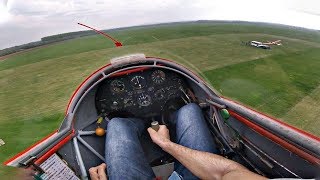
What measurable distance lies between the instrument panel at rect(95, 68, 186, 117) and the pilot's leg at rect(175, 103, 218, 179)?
0.75 metres

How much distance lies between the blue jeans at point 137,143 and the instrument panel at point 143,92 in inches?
24.5

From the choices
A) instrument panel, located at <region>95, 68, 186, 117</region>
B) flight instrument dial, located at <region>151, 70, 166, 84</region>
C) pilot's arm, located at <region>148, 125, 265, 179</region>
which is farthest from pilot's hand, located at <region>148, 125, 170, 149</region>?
flight instrument dial, located at <region>151, 70, 166, 84</region>

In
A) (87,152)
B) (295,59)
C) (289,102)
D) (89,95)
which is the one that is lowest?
Answer: (295,59)

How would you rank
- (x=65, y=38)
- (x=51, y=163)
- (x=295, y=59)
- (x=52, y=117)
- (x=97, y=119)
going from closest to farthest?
1. (x=51, y=163)
2. (x=97, y=119)
3. (x=52, y=117)
4. (x=295, y=59)
5. (x=65, y=38)

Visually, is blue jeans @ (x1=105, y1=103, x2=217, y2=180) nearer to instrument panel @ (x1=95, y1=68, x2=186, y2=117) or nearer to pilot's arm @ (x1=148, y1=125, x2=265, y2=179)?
pilot's arm @ (x1=148, y1=125, x2=265, y2=179)

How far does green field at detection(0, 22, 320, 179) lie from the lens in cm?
1812

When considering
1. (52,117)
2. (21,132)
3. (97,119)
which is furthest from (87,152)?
(52,117)

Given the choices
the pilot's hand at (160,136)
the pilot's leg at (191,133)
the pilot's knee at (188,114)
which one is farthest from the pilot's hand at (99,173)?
the pilot's knee at (188,114)

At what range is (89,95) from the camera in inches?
159

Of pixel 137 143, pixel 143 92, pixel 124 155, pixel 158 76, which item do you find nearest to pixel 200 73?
pixel 158 76

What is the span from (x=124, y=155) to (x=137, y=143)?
13.1 inches

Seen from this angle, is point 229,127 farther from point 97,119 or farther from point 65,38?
point 65,38

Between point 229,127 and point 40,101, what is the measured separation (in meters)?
25.9

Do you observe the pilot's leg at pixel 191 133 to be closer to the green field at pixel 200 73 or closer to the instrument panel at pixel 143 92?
the instrument panel at pixel 143 92
